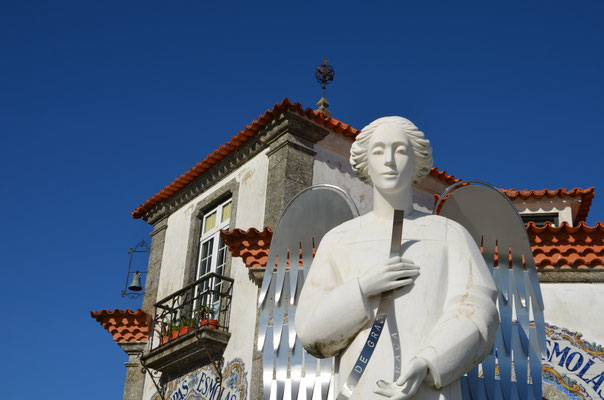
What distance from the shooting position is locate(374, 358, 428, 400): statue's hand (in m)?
3.19

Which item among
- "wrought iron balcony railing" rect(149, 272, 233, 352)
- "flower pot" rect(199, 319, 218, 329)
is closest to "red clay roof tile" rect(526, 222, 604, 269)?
"wrought iron balcony railing" rect(149, 272, 233, 352)

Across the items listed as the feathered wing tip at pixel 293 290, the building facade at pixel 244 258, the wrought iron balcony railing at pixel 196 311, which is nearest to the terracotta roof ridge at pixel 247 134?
the building facade at pixel 244 258

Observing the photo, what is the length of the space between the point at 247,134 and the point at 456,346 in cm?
1145

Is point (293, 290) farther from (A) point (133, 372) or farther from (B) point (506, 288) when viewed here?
(A) point (133, 372)

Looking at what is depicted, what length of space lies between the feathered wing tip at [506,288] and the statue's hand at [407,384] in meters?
0.82

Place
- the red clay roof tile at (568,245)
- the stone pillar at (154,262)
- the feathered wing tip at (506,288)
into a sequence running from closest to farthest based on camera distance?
the feathered wing tip at (506,288), the red clay roof tile at (568,245), the stone pillar at (154,262)

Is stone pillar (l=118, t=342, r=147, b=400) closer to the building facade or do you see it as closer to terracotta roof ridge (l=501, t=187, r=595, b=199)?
the building facade

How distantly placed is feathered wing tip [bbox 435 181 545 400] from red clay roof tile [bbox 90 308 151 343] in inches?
470

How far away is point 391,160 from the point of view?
3.91m

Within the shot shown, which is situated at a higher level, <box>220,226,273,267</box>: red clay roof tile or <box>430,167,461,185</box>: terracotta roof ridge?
<box>430,167,461,185</box>: terracotta roof ridge

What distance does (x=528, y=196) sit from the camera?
14.6m

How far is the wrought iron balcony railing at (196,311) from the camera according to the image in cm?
1328

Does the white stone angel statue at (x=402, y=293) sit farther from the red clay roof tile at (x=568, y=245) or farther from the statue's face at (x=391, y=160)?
the red clay roof tile at (x=568, y=245)

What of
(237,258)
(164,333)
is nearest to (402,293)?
(237,258)
